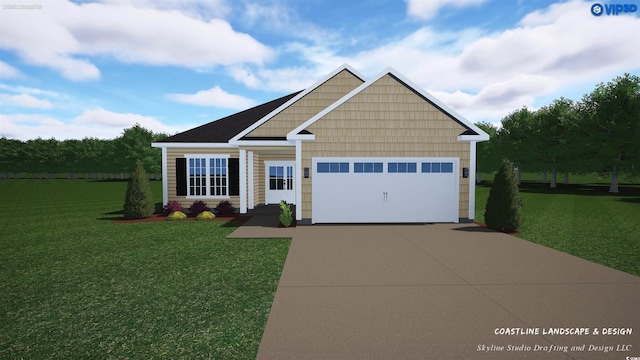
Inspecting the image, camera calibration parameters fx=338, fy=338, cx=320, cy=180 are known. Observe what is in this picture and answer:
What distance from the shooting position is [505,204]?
1186 cm

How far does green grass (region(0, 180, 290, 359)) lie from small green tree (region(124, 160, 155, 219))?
3485 mm

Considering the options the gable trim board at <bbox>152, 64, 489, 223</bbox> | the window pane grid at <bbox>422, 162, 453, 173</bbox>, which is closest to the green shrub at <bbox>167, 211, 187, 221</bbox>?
the gable trim board at <bbox>152, 64, 489, 223</bbox>

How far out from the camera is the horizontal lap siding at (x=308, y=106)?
1571 cm

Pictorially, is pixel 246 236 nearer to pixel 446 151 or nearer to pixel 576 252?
pixel 446 151

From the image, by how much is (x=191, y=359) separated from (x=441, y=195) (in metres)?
11.3

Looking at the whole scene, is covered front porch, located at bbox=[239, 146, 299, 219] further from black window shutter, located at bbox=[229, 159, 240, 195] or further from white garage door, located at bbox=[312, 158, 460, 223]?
white garage door, located at bbox=[312, 158, 460, 223]

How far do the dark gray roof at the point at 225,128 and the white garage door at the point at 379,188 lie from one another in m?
6.21

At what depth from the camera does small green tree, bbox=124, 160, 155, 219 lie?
588 inches

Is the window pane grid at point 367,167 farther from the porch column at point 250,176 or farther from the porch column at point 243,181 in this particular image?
the porch column at point 243,181

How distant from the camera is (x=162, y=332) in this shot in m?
4.53

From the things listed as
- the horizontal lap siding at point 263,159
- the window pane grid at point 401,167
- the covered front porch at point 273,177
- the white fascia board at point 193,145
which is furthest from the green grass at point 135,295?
the horizontal lap siding at point 263,159

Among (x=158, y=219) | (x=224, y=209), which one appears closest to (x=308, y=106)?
(x=224, y=209)

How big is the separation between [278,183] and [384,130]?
Answer: 25.6 feet

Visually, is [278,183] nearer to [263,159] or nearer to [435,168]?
[263,159]
